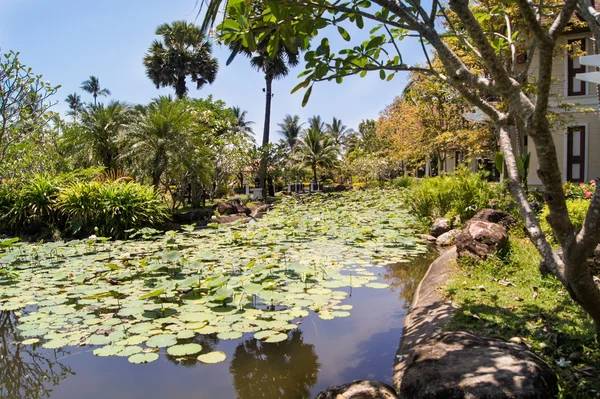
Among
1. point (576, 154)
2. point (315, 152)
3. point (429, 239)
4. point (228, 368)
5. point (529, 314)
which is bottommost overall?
point (228, 368)

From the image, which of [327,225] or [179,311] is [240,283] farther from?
[327,225]

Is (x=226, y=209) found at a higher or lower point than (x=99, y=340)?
higher

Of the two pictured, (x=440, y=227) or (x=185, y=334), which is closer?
(x=185, y=334)

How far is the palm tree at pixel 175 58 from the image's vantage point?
2962 cm

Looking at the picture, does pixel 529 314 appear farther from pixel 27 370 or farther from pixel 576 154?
pixel 576 154

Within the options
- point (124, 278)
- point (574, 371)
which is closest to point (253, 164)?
point (124, 278)

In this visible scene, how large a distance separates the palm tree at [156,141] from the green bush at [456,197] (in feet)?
29.6

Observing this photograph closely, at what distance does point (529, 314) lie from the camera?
3.84 metres

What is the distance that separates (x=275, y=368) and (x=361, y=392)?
1.23m

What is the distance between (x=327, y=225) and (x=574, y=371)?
834 centimetres

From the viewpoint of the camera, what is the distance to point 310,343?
425 centimetres

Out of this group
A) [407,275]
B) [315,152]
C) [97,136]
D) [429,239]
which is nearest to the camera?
[407,275]

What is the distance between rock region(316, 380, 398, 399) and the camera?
273cm

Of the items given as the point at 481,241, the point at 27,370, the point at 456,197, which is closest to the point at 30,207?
the point at 27,370
